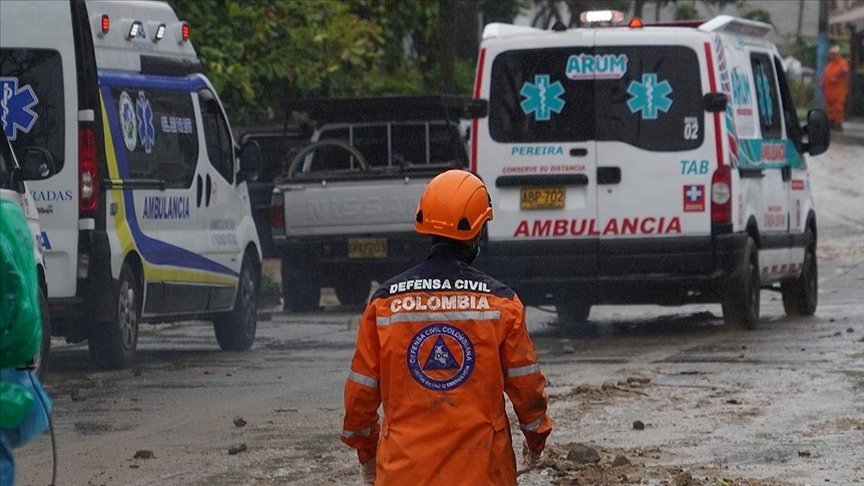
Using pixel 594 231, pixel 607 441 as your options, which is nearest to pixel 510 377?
pixel 607 441

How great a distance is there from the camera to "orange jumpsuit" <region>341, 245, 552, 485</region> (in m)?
4.96

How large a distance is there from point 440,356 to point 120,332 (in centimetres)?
808

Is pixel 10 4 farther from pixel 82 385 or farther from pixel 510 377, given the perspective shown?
pixel 510 377

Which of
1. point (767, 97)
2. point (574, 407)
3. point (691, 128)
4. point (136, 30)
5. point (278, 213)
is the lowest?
point (278, 213)

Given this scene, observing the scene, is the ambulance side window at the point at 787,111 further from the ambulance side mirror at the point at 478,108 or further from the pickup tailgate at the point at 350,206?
the pickup tailgate at the point at 350,206

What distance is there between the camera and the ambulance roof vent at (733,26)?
1451 centimetres

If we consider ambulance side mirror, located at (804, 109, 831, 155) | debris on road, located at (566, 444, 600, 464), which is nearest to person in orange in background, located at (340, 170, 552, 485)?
debris on road, located at (566, 444, 600, 464)

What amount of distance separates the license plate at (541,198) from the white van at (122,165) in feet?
6.82

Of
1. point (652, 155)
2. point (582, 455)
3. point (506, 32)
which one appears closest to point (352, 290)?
point (506, 32)

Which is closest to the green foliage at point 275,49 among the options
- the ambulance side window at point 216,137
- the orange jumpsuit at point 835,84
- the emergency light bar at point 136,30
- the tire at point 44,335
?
the ambulance side window at point 216,137

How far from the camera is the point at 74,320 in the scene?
1265 cm

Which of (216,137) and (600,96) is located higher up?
(600,96)

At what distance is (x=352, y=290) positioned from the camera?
19266 millimetres

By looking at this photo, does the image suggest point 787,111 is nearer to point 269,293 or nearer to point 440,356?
point 269,293
